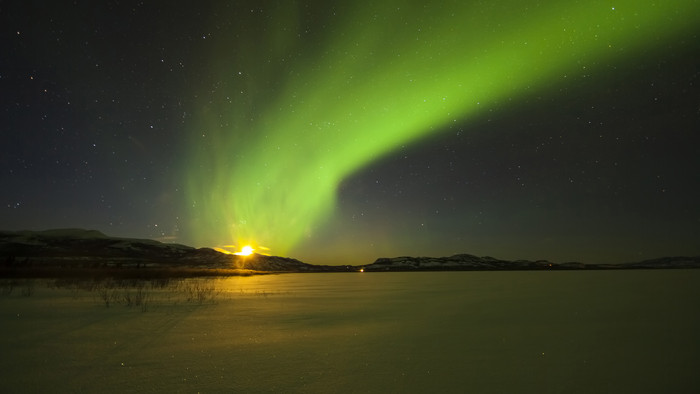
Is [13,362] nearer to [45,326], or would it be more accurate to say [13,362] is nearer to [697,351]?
[45,326]

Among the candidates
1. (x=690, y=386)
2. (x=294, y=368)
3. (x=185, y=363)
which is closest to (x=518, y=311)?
(x=690, y=386)

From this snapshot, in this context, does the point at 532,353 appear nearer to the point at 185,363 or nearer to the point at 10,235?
the point at 185,363

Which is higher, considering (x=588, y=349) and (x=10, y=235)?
(x=10, y=235)

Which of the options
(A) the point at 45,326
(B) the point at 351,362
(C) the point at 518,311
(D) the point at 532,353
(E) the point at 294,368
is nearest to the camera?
(E) the point at 294,368

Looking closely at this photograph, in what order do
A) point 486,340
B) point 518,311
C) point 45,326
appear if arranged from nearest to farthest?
point 486,340 < point 45,326 < point 518,311

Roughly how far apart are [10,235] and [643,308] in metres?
244

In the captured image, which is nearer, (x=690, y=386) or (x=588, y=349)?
(x=690, y=386)

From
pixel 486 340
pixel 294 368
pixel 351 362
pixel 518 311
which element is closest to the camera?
pixel 294 368

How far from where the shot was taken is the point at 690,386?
5.36 m

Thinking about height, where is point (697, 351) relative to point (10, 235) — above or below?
below

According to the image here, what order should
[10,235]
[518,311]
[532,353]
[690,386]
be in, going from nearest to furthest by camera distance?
[690,386] → [532,353] → [518,311] → [10,235]

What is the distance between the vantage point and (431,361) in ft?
21.5

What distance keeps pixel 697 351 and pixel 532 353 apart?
3266 mm

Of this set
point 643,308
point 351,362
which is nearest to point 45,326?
point 351,362
